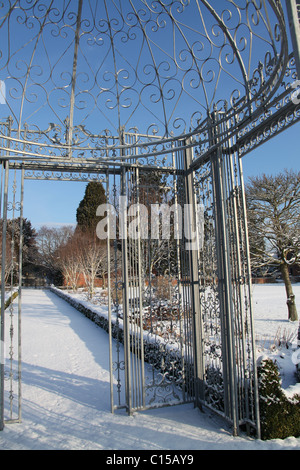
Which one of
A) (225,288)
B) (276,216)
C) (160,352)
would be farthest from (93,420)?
(276,216)

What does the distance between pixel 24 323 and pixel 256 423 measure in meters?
9.60

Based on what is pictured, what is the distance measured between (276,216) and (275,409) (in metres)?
8.42

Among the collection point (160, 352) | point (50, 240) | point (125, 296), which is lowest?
point (160, 352)

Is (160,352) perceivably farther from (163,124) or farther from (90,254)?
(90,254)

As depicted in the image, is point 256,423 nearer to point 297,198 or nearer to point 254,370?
point 254,370

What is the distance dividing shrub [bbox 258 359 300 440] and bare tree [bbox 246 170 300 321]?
25.5ft

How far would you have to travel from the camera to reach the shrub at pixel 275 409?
10.3ft

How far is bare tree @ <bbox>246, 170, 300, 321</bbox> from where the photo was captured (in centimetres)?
1073

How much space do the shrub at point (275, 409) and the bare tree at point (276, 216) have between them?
25.5ft

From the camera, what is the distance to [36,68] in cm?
358

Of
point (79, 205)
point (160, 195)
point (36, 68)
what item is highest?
point (79, 205)

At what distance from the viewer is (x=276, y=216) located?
10773 millimetres
